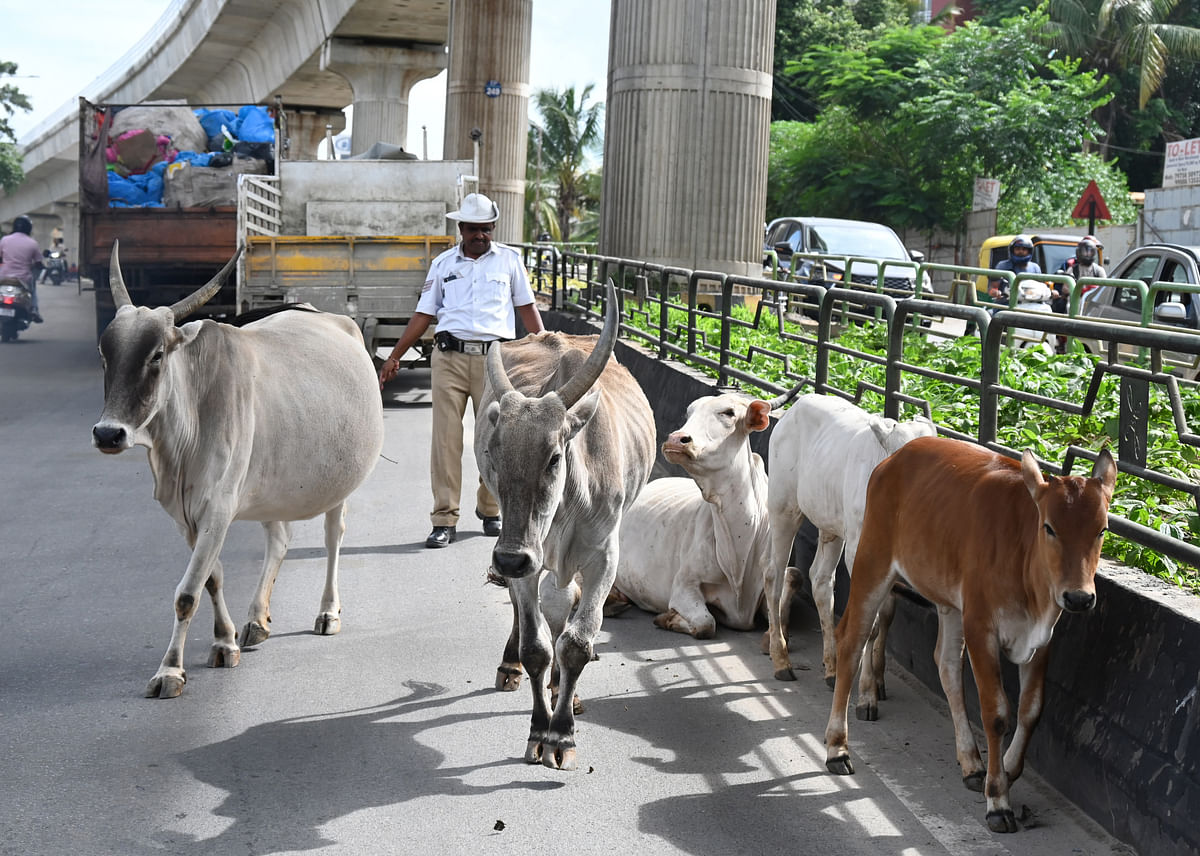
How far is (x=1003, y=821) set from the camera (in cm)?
452

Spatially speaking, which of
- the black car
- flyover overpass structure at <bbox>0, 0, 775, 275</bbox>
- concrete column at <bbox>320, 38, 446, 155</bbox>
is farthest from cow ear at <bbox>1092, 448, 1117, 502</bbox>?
concrete column at <bbox>320, 38, 446, 155</bbox>

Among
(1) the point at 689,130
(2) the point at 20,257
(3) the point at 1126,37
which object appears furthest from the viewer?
(3) the point at 1126,37

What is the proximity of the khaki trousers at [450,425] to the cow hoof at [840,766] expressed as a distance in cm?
434

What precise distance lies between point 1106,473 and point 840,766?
4.96 feet

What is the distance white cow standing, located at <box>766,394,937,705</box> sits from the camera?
5797 millimetres

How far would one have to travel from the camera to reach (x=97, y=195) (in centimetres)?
1834

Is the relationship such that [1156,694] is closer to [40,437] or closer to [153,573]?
[153,573]

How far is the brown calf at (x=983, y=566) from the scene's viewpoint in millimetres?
4227

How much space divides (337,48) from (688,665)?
101ft

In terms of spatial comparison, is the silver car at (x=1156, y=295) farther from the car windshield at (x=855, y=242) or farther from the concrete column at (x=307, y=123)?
the concrete column at (x=307, y=123)

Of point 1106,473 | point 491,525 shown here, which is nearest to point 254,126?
point 491,525

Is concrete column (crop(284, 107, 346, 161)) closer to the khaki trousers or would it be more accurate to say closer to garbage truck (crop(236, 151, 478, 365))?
garbage truck (crop(236, 151, 478, 365))

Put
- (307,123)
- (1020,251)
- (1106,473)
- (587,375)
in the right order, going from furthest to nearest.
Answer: (307,123) → (1020,251) → (587,375) → (1106,473)

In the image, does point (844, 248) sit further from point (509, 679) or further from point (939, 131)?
point (509, 679)
